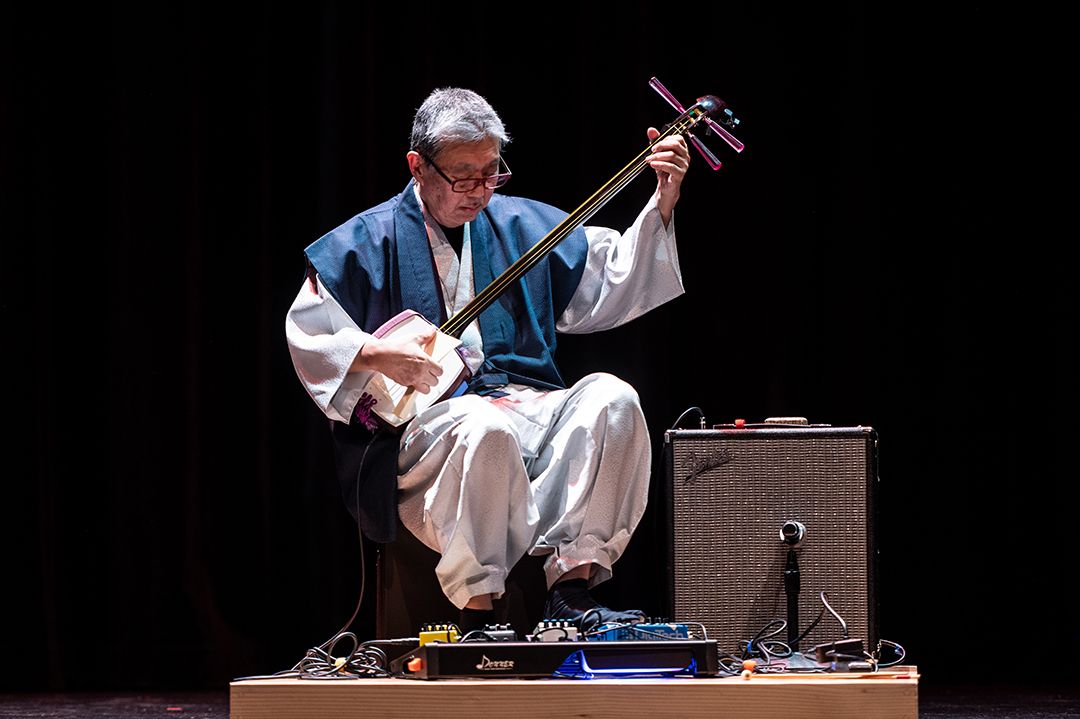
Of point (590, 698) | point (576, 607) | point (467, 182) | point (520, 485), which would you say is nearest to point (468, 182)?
point (467, 182)

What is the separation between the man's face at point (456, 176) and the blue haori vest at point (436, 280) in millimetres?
52

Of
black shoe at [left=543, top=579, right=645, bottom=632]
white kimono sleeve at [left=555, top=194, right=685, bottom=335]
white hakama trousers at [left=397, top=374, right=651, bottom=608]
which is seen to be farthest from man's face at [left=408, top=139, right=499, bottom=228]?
black shoe at [left=543, top=579, right=645, bottom=632]

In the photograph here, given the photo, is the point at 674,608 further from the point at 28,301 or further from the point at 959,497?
the point at 28,301

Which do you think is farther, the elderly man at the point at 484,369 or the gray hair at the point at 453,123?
the gray hair at the point at 453,123

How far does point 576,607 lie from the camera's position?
266cm

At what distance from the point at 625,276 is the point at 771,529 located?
630 millimetres

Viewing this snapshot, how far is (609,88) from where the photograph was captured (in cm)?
376

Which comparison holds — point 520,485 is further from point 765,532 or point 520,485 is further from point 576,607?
point 765,532

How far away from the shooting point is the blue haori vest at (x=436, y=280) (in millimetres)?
2963

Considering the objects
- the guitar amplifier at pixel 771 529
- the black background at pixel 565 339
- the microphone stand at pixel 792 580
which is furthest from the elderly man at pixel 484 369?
the black background at pixel 565 339

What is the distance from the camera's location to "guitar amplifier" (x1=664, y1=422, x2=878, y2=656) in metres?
2.89

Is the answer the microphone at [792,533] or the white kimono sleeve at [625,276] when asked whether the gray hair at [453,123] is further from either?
the microphone at [792,533]

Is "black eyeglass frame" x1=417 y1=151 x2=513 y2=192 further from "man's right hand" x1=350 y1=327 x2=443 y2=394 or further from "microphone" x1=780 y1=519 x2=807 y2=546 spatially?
"microphone" x1=780 y1=519 x2=807 y2=546

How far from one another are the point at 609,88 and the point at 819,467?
130 cm
